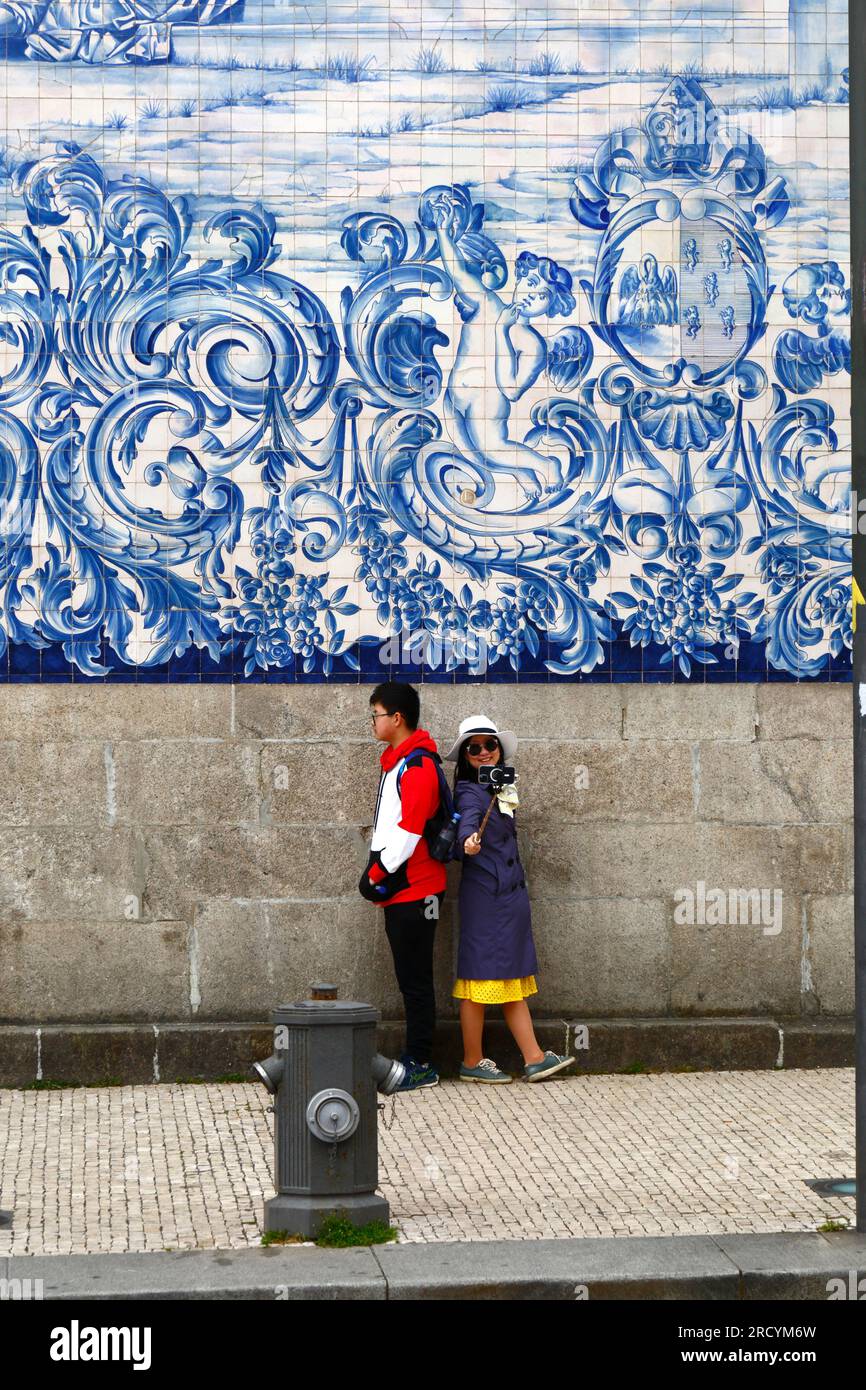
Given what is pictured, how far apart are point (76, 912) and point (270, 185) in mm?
3807

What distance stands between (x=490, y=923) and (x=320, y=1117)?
2599 mm

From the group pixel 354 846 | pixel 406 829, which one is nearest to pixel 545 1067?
pixel 406 829

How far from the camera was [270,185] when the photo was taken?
958cm

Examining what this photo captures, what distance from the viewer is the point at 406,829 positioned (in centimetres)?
912

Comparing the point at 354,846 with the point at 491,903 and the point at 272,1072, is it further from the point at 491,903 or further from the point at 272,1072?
the point at 272,1072

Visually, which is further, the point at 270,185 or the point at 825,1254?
the point at 270,185

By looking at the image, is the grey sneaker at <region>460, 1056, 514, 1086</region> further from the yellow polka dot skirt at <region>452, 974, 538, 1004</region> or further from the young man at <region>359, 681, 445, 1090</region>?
the yellow polka dot skirt at <region>452, 974, 538, 1004</region>

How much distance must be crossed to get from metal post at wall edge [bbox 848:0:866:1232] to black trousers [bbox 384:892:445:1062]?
9.02ft

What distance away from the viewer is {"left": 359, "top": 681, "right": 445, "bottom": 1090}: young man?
9.14 meters

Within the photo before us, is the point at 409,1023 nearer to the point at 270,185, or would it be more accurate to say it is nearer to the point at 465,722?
the point at 465,722

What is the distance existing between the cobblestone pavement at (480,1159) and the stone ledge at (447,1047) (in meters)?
0.10

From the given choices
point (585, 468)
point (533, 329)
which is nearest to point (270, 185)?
point (533, 329)

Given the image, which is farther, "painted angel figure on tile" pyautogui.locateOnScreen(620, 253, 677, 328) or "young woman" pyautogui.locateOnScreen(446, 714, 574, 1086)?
"painted angel figure on tile" pyautogui.locateOnScreen(620, 253, 677, 328)

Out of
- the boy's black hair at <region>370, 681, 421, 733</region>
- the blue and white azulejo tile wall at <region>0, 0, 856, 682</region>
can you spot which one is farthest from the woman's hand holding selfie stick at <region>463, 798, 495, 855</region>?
the blue and white azulejo tile wall at <region>0, 0, 856, 682</region>
